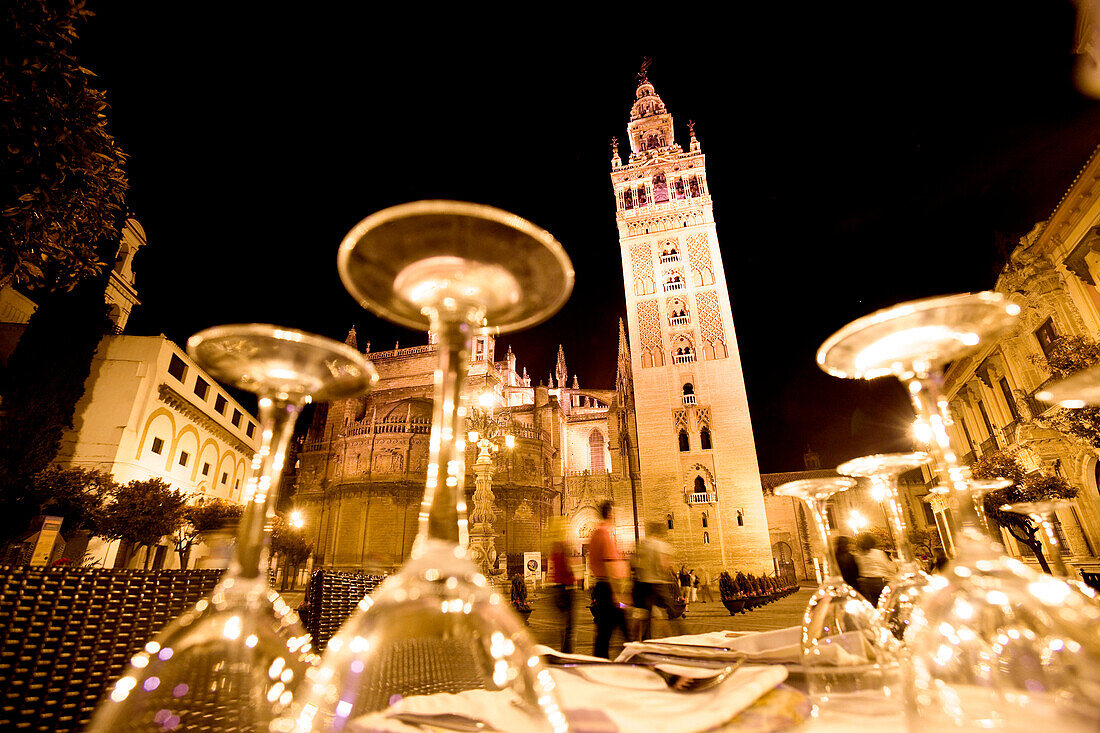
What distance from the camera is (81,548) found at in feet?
53.8

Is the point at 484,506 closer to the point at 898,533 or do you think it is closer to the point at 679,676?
the point at 898,533

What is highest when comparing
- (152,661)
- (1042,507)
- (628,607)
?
(1042,507)

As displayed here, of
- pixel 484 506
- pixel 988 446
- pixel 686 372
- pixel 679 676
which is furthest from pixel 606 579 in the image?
pixel 988 446

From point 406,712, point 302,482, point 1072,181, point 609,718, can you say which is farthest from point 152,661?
point 302,482

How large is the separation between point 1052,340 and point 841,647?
16092 millimetres

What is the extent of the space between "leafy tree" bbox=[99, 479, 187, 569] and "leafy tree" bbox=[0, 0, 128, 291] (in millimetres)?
15965

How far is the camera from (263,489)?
1.53 metres

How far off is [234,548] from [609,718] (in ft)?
4.01

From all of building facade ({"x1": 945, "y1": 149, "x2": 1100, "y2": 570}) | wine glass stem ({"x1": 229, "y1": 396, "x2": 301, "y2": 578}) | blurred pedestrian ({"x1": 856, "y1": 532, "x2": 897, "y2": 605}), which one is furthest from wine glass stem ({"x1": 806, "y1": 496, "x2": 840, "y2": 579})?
building facade ({"x1": 945, "y1": 149, "x2": 1100, "y2": 570})

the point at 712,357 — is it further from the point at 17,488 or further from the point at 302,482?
the point at 302,482

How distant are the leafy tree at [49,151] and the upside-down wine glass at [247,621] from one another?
416cm

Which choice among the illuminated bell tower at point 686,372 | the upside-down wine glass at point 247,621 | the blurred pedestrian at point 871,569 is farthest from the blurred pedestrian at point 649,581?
the illuminated bell tower at point 686,372

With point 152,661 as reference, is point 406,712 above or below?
below

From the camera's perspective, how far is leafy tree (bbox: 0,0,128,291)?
369 cm
